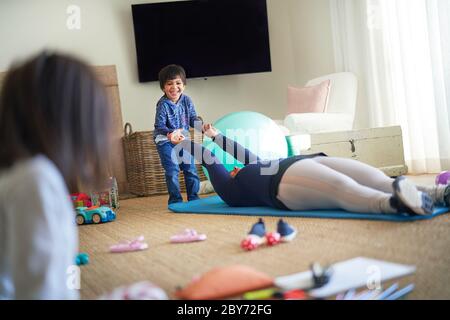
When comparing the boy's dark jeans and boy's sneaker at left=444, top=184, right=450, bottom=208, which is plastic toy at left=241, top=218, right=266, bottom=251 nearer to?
boy's sneaker at left=444, top=184, right=450, bottom=208

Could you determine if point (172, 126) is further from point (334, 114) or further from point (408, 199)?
point (408, 199)

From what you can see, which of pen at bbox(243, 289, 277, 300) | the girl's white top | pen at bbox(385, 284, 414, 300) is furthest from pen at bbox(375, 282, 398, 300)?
the girl's white top

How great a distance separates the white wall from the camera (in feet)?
14.9

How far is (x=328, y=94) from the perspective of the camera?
4.19m

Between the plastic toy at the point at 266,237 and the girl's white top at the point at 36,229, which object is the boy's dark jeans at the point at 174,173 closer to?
the plastic toy at the point at 266,237

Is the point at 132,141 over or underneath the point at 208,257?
over

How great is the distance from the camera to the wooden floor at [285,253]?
4.33 feet

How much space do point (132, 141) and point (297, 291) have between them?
10.5 ft

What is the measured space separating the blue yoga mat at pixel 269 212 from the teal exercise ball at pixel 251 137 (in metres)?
0.24

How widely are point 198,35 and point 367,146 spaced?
1.84 m

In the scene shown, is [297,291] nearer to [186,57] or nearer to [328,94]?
[328,94]

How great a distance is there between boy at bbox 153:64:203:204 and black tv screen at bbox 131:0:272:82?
1.39 meters

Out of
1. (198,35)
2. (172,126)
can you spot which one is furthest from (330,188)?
(198,35)
